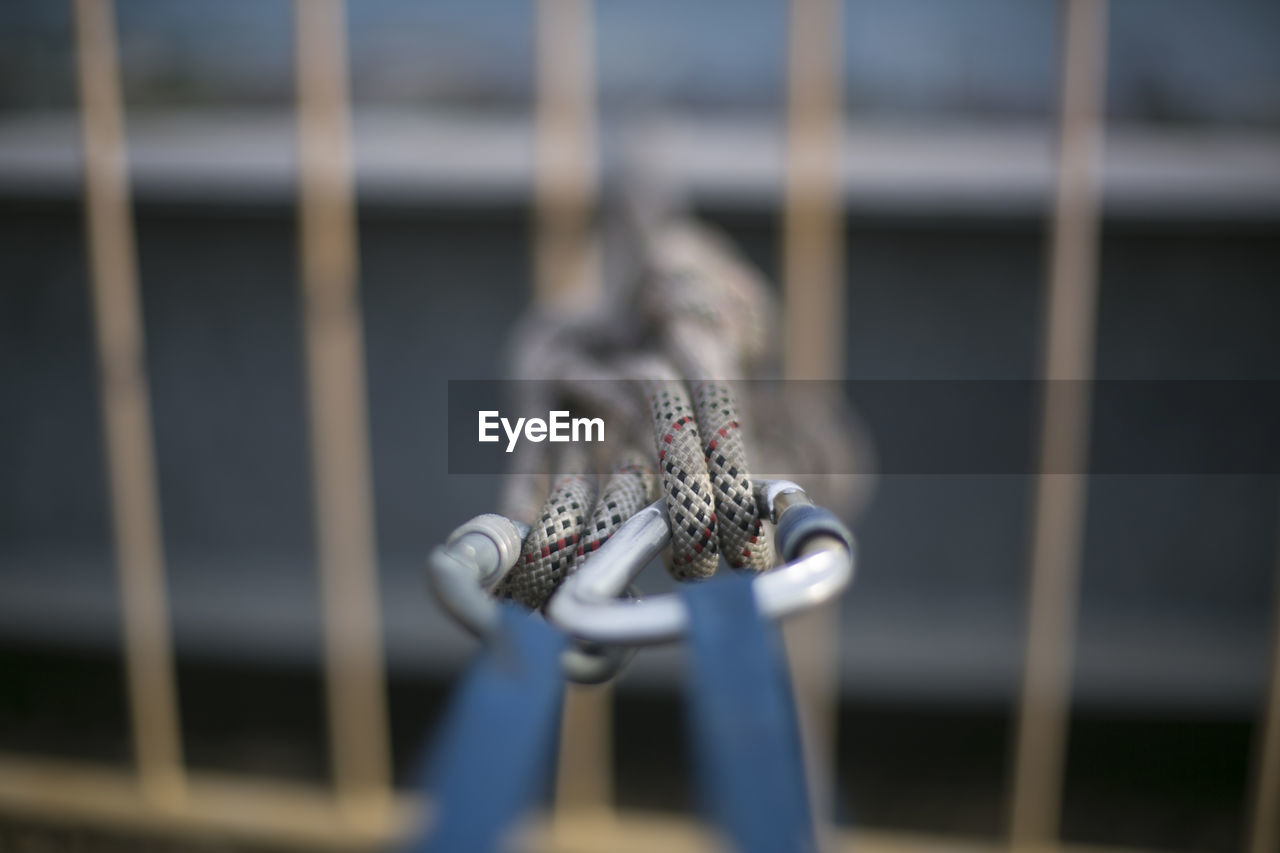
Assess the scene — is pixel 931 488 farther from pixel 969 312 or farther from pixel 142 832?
pixel 142 832

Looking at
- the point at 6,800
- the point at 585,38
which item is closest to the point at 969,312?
the point at 585,38

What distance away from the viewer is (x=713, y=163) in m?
0.91

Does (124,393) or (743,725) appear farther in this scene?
(124,393)

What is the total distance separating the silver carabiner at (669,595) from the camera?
7.7 inches

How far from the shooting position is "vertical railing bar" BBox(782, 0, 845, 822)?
2.41 feet

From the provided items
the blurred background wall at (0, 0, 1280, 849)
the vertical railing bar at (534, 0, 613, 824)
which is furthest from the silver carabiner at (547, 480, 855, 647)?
the blurred background wall at (0, 0, 1280, 849)

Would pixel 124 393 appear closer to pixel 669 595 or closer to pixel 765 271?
pixel 765 271

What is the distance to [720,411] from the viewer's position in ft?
0.94

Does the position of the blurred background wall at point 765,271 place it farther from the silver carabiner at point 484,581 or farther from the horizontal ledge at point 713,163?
the silver carabiner at point 484,581

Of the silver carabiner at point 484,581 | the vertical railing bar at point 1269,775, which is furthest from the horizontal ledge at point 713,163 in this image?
the silver carabiner at point 484,581

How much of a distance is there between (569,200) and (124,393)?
476 mm

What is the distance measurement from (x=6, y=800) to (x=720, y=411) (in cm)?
104

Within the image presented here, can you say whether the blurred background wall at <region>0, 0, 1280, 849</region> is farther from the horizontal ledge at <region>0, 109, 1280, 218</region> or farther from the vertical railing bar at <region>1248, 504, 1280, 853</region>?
the vertical railing bar at <region>1248, 504, 1280, 853</region>
